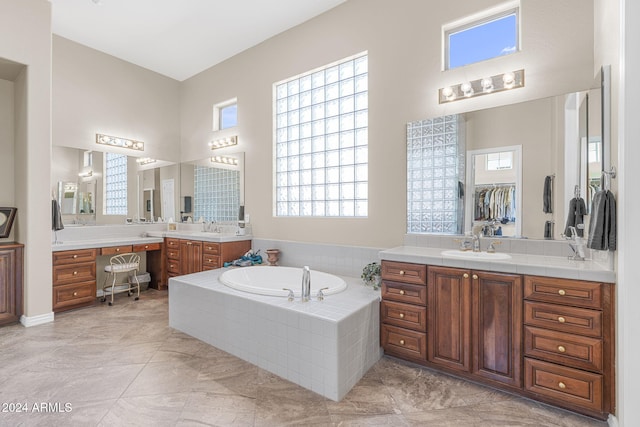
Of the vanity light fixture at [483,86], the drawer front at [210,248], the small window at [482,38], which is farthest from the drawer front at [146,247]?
the small window at [482,38]

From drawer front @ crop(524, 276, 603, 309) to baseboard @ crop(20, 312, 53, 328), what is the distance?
460cm

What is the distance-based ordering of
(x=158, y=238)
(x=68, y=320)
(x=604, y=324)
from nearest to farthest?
(x=604, y=324), (x=68, y=320), (x=158, y=238)

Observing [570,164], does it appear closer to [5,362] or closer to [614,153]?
[614,153]

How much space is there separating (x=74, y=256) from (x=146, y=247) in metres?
0.91

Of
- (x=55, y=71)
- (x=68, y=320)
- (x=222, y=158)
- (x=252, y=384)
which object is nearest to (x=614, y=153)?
(x=252, y=384)

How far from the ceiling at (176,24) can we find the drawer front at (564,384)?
3.90m

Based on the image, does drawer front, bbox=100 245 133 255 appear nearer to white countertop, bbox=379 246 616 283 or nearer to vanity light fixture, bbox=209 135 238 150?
vanity light fixture, bbox=209 135 238 150

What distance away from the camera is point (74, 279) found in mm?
3775

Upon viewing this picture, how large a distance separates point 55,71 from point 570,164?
5.89 metres

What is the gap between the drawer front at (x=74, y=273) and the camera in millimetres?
3627

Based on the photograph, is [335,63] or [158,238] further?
[158,238]

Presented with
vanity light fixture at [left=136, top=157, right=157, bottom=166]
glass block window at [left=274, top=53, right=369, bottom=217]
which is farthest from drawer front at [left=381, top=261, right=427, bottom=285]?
vanity light fixture at [left=136, top=157, right=157, bottom=166]

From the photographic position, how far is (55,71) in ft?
13.5

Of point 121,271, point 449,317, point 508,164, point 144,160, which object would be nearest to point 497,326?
point 449,317
